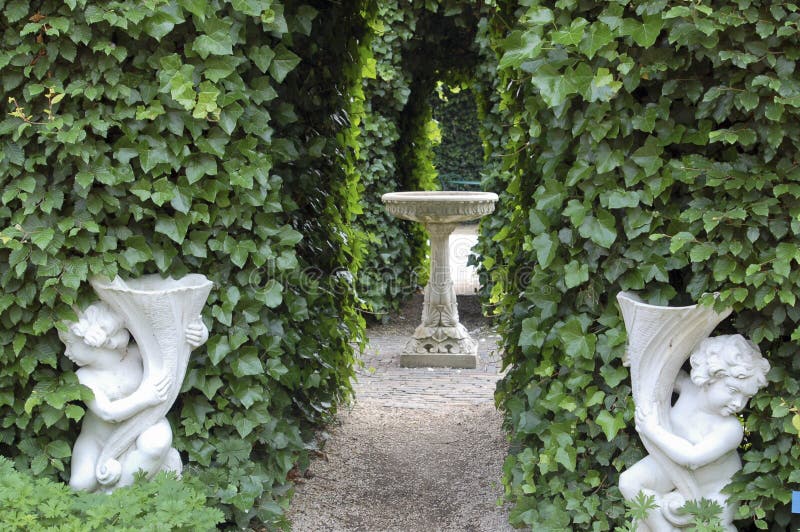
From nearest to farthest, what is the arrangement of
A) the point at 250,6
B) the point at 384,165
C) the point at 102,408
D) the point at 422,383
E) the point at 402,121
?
the point at 250,6, the point at 102,408, the point at 422,383, the point at 384,165, the point at 402,121

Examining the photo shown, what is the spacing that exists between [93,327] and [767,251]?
223cm

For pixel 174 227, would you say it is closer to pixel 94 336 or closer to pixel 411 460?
pixel 94 336

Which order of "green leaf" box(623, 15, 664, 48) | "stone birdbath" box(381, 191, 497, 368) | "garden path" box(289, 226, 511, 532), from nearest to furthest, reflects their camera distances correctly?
1. "green leaf" box(623, 15, 664, 48)
2. "garden path" box(289, 226, 511, 532)
3. "stone birdbath" box(381, 191, 497, 368)

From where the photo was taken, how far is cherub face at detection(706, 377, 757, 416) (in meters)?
2.60

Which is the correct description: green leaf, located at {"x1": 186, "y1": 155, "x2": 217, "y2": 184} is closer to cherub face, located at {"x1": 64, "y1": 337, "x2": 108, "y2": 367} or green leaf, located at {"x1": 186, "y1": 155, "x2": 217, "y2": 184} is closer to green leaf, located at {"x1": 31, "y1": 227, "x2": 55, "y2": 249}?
green leaf, located at {"x1": 31, "y1": 227, "x2": 55, "y2": 249}

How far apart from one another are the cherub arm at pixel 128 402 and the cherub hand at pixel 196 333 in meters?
0.15

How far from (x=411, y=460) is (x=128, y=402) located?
1.96m

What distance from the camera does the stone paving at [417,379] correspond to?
5.72 metres

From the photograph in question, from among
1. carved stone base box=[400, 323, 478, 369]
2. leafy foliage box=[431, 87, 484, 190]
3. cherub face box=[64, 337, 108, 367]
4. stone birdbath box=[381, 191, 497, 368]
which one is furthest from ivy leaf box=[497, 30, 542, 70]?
leafy foliage box=[431, 87, 484, 190]

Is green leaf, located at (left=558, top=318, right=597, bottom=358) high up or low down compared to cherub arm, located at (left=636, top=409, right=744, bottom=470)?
up

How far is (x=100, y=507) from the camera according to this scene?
2.62 metres

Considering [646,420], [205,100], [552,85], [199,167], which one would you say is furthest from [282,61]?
[646,420]

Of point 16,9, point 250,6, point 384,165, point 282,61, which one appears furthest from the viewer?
point 384,165

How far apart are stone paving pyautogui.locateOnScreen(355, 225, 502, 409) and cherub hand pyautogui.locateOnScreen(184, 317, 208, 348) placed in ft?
6.27
